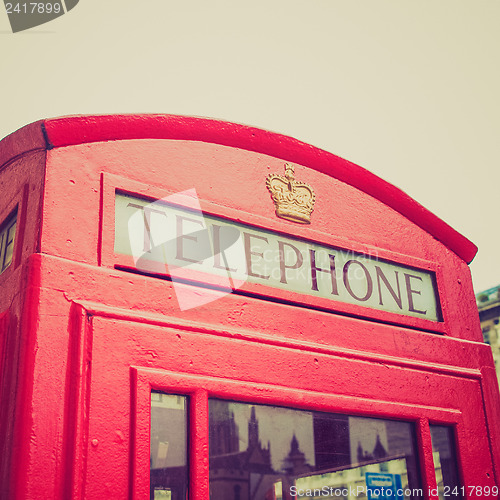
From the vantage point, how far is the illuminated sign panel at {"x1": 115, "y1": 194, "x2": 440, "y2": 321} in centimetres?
273

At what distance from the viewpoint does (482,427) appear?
11.2 ft

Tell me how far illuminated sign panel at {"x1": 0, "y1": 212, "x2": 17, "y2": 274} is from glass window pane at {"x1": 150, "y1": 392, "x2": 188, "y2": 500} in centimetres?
91

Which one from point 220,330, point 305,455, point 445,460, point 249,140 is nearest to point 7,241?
point 220,330

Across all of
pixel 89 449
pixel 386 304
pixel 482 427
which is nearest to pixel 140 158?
pixel 89 449

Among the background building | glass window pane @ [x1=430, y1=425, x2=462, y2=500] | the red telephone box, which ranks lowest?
glass window pane @ [x1=430, y1=425, x2=462, y2=500]

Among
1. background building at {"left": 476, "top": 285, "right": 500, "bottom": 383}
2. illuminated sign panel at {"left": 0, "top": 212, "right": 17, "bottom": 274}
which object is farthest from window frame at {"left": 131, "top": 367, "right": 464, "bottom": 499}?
background building at {"left": 476, "top": 285, "right": 500, "bottom": 383}

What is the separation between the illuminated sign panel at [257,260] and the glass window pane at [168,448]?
1.89 ft

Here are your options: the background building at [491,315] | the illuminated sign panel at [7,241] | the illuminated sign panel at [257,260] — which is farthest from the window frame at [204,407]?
the background building at [491,315]

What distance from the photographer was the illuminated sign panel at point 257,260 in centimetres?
273

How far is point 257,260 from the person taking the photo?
3.03 m

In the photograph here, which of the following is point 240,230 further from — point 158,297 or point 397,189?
point 397,189

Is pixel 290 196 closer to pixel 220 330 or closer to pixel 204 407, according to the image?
pixel 220 330

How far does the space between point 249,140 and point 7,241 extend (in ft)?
4.30

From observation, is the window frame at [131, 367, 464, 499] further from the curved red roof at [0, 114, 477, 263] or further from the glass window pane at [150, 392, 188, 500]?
the curved red roof at [0, 114, 477, 263]
